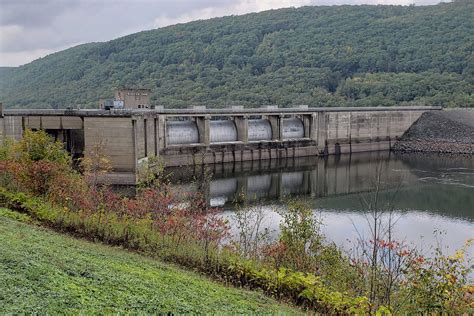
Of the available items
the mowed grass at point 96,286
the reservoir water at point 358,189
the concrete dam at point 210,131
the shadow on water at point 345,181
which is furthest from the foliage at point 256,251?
the shadow on water at point 345,181

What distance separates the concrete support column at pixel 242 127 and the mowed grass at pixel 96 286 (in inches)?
1328

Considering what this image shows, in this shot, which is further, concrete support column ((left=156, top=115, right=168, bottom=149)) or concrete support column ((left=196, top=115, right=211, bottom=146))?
concrete support column ((left=196, top=115, right=211, bottom=146))

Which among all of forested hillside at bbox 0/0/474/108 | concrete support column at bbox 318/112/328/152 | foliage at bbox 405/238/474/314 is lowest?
foliage at bbox 405/238/474/314

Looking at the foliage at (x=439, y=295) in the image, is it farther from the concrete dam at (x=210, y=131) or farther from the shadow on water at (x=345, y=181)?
the shadow on water at (x=345, y=181)

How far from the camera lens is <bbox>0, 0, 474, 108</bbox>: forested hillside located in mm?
81062

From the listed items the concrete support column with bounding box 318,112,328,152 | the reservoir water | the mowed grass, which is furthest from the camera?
the concrete support column with bounding box 318,112,328,152

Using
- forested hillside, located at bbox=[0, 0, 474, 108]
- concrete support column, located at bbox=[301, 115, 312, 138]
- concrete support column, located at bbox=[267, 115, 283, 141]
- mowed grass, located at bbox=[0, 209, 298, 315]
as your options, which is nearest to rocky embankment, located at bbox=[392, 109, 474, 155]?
concrete support column, located at bbox=[301, 115, 312, 138]

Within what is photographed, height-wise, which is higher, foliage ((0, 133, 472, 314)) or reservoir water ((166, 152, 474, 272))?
foliage ((0, 133, 472, 314))

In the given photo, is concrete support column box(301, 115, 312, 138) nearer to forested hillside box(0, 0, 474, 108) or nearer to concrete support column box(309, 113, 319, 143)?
concrete support column box(309, 113, 319, 143)

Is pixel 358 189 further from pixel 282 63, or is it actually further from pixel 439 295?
pixel 282 63

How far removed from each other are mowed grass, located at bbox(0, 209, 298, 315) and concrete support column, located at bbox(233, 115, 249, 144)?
111 feet

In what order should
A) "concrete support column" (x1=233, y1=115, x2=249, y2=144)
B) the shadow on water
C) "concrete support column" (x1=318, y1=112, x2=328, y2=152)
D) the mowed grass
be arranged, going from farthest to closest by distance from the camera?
"concrete support column" (x1=318, y1=112, x2=328, y2=152)
"concrete support column" (x1=233, y1=115, x2=249, y2=144)
the shadow on water
the mowed grass

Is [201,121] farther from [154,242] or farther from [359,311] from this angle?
[359,311]

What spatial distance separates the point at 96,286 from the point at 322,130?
44.0 meters
